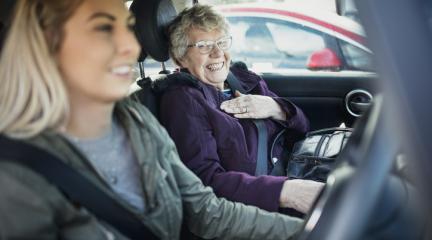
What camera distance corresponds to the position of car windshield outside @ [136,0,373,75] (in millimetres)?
3617

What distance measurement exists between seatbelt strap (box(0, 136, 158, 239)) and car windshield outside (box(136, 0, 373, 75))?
6.34 ft

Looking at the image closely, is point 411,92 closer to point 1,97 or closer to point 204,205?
point 1,97

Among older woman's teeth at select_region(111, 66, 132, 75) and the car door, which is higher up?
older woman's teeth at select_region(111, 66, 132, 75)

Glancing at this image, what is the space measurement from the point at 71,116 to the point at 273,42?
4.48 meters

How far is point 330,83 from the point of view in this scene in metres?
3.06

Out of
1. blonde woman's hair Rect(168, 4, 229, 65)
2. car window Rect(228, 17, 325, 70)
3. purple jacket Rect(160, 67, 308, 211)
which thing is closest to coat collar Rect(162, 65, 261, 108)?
purple jacket Rect(160, 67, 308, 211)

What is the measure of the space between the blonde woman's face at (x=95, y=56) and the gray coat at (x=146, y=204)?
124mm

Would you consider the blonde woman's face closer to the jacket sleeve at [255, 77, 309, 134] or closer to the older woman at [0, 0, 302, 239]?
the older woman at [0, 0, 302, 239]

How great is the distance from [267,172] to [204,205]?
75 centimetres

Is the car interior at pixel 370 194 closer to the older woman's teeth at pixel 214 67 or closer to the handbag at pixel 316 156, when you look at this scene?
the handbag at pixel 316 156

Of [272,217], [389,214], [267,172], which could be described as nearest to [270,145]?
[267,172]

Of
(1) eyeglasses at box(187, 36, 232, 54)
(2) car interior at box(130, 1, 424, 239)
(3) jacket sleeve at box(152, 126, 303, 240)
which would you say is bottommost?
(3) jacket sleeve at box(152, 126, 303, 240)

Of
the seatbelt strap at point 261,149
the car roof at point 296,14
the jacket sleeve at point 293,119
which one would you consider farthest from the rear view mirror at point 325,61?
the seatbelt strap at point 261,149

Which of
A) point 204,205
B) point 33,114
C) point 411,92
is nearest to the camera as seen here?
point 411,92
